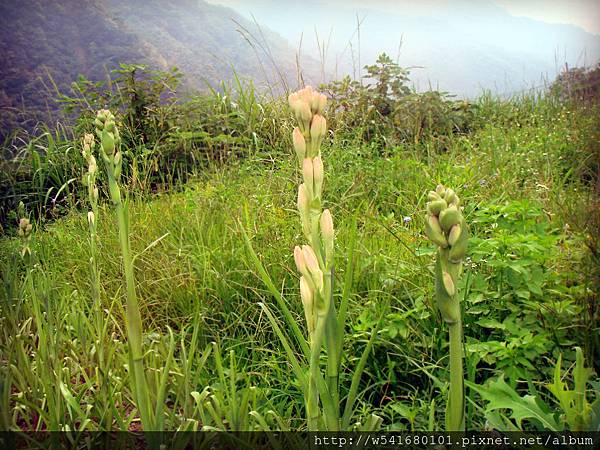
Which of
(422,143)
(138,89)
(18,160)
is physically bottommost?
(18,160)

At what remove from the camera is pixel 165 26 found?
7.95 meters

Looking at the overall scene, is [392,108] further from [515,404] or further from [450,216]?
[450,216]

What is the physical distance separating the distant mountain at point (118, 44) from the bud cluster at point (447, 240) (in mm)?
4334

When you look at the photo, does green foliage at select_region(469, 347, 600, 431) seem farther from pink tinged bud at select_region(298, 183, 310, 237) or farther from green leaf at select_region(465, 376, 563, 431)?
pink tinged bud at select_region(298, 183, 310, 237)

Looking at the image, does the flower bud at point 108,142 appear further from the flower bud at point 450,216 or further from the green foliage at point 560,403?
the green foliage at point 560,403

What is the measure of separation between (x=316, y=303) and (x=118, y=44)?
707 cm

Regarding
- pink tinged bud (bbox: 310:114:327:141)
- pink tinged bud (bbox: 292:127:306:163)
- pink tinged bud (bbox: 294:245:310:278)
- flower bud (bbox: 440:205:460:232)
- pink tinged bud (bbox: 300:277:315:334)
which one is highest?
pink tinged bud (bbox: 310:114:327:141)

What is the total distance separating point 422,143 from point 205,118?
208 cm

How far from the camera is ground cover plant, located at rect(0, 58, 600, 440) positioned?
35.9 inches

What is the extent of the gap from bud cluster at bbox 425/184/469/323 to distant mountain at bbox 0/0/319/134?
433 cm

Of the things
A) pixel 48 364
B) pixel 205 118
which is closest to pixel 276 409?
pixel 48 364

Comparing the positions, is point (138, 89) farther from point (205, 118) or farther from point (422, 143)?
point (422, 143)

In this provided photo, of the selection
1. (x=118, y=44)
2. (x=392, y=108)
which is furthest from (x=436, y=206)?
(x=118, y=44)

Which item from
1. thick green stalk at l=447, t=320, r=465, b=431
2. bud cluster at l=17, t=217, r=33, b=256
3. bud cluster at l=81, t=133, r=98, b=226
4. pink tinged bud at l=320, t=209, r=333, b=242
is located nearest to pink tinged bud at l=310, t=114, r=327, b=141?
pink tinged bud at l=320, t=209, r=333, b=242
